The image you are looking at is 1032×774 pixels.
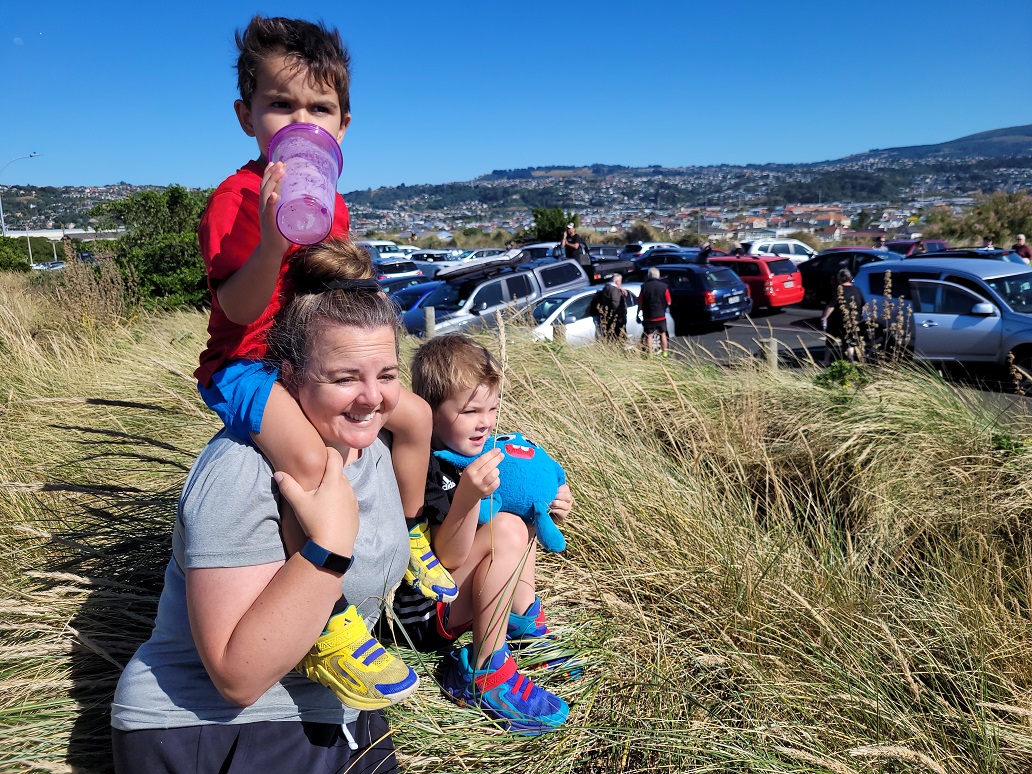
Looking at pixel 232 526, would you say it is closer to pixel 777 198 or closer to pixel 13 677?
pixel 13 677

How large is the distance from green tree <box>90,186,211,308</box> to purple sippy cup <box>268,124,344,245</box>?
10.6 m

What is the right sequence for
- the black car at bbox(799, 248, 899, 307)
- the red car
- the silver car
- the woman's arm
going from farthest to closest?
the black car at bbox(799, 248, 899, 307) < the red car < the silver car < the woman's arm

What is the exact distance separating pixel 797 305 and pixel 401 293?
1174 centimetres

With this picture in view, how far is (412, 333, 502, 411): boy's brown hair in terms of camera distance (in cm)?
221

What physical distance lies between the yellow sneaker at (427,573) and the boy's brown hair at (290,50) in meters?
1.34

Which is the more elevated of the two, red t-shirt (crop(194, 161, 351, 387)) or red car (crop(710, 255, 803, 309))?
red t-shirt (crop(194, 161, 351, 387))

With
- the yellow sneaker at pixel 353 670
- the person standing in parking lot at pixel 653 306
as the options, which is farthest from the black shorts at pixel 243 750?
the person standing in parking lot at pixel 653 306

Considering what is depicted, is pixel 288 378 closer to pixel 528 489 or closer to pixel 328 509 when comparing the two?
pixel 328 509

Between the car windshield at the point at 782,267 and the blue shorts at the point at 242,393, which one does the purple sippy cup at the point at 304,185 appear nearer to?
the blue shorts at the point at 242,393

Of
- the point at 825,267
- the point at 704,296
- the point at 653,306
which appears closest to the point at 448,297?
the point at 653,306

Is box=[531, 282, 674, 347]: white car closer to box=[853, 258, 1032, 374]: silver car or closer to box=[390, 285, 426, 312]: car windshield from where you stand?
box=[853, 258, 1032, 374]: silver car

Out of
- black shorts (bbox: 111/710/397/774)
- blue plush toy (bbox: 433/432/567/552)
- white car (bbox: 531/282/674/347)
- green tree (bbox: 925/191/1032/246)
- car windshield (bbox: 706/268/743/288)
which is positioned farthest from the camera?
green tree (bbox: 925/191/1032/246)

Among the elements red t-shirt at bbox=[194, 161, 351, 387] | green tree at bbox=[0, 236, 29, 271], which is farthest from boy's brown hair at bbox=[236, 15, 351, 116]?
green tree at bbox=[0, 236, 29, 271]

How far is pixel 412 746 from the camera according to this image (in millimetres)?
1966
